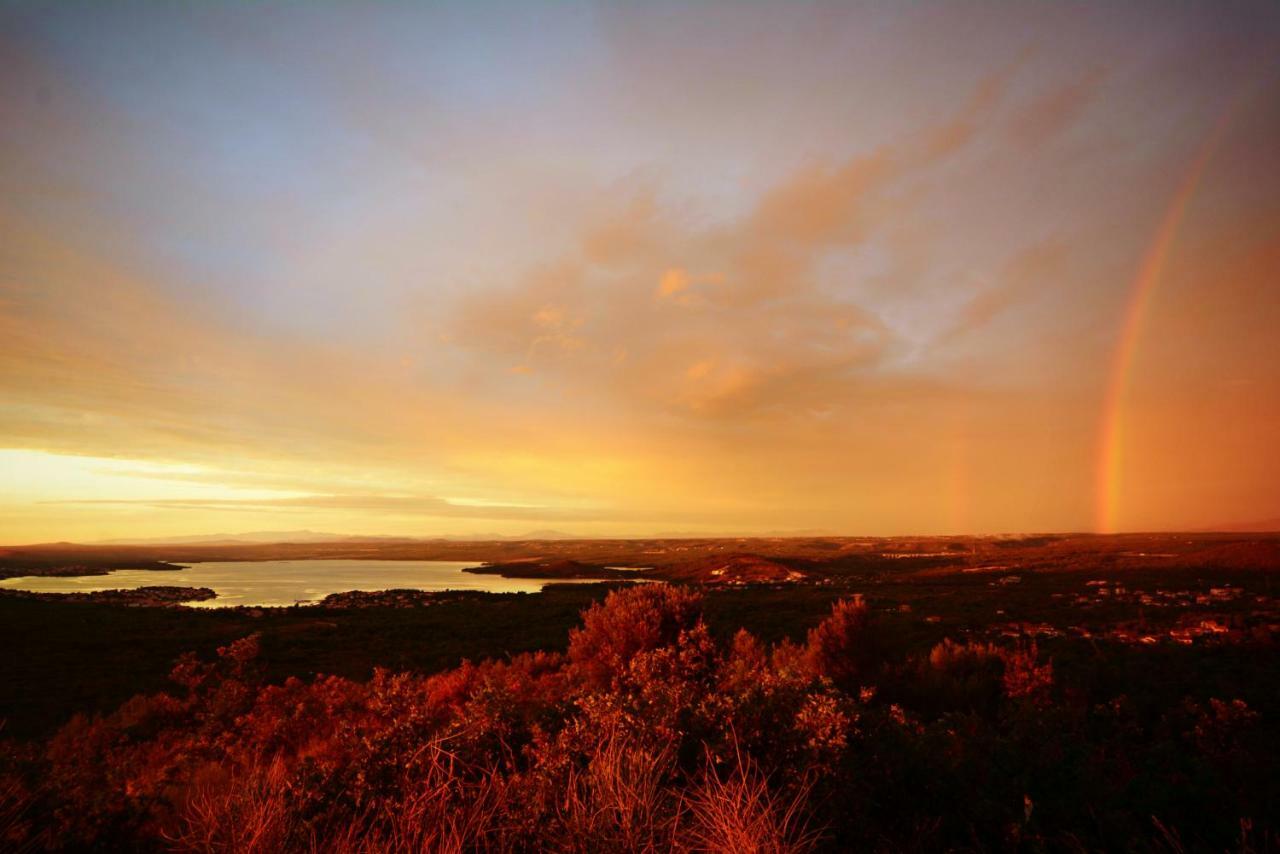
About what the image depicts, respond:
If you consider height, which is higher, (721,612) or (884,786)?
(884,786)

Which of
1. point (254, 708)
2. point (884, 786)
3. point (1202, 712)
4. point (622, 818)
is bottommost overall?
point (254, 708)

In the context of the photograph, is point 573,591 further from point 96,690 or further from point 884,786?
point 884,786

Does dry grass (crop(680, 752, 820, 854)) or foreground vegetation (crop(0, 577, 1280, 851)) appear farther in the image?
foreground vegetation (crop(0, 577, 1280, 851))

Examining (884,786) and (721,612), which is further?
(721,612)

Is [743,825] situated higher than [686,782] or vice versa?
[743,825]

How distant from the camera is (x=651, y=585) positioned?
13719 mm

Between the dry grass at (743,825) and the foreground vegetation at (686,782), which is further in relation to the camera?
the foreground vegetation at (686,782)

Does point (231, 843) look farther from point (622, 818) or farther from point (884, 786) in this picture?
point (884, 786)

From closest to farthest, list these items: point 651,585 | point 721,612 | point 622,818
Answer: point 622,818
point 651,585
point 721,612

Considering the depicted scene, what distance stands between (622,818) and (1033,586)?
1957 inches

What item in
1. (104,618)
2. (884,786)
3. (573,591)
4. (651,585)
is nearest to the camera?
(884,786)

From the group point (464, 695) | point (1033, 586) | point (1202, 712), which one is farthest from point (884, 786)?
point (1033, 586)

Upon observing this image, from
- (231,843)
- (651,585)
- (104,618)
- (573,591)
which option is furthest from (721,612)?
(104,618)

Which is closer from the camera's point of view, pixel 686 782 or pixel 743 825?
pixel 743 825
